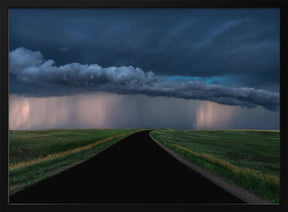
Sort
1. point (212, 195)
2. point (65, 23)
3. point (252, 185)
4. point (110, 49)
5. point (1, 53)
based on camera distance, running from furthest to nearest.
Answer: point (252, 185) → point (212, 195) → point (110, 49) → point (65, 23) → point (1, 53)

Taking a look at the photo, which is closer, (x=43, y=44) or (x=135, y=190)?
(x=43, y=44)

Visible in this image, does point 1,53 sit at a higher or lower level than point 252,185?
higher

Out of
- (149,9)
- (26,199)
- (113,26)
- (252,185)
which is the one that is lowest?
(252,185)

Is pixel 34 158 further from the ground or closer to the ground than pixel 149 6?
closer to the ground

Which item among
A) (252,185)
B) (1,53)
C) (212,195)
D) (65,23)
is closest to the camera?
(1,53)

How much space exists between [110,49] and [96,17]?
2.33 ft

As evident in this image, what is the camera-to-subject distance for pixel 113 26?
4441 mm

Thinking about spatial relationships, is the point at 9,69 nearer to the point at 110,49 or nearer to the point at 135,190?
the point at 110,49

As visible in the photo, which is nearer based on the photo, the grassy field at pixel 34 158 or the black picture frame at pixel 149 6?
the black picture frame at pixel 149 6

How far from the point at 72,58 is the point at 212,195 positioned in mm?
4684

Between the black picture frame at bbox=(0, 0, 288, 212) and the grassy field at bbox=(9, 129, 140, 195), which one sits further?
the grassy field at bbox=(9, 129, 140, 195)

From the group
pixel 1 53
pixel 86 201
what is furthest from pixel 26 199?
pixel 1 53

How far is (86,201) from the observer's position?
4188 mm

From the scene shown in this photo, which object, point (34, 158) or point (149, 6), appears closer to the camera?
point (149, 6)
